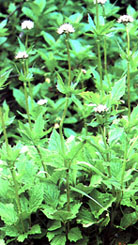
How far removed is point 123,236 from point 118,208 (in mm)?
182

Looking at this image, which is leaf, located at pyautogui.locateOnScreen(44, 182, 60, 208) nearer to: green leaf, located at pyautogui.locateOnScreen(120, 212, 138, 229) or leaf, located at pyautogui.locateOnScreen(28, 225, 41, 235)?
Result: leaf, located at pyautogui.locateOnScreen(28, 225, 41, 235)

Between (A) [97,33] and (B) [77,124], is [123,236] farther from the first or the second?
(B) [77,124]

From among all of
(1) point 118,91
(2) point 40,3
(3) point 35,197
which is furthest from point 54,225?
(2) point 40,3

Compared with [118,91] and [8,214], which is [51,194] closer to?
[8,214]

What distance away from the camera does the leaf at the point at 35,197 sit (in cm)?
218

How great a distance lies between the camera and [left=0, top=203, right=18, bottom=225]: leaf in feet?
7.07

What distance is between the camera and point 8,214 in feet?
7.13

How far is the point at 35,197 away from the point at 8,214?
0.62 ft

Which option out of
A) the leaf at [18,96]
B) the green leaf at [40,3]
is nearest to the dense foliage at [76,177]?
the leaf at [18,96]

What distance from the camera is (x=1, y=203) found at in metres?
2.21

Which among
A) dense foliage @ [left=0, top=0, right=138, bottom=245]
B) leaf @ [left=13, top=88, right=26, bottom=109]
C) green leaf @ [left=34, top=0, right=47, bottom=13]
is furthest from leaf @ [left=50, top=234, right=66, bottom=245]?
green leaf @ [left=34, top=0, right=47, bottom=13]

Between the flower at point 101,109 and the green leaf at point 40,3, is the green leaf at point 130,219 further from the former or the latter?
the green leaf at point 40,3

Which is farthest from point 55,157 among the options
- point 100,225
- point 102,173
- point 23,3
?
point 23,3

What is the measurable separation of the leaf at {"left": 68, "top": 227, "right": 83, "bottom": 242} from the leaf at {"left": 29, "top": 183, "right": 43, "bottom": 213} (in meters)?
0.26
